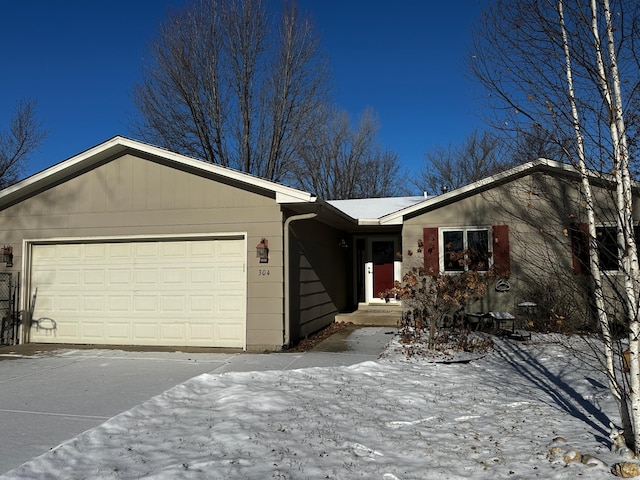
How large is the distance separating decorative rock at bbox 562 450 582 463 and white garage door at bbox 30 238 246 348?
5.67 metres

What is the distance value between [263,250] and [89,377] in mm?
3199

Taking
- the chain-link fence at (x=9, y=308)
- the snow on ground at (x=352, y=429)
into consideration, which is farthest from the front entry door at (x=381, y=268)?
the chain-link fence at (x=9, y=308)

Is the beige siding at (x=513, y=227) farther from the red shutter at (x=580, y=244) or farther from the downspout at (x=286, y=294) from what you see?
the downspout at (x=286, y=294)

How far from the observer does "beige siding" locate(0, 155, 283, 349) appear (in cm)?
815

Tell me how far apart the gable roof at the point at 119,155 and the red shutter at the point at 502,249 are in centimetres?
461

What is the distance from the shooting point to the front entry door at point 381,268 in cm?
1338

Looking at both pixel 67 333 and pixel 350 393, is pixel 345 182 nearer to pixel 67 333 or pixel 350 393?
pixel 67 333

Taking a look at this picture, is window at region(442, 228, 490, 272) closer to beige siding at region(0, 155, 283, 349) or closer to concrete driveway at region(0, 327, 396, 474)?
concrete driveway at region(0, 327, 396, 474)

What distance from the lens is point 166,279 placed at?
8.76m

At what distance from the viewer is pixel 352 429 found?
4.31 meters

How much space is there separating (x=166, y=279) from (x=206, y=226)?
1288 mm

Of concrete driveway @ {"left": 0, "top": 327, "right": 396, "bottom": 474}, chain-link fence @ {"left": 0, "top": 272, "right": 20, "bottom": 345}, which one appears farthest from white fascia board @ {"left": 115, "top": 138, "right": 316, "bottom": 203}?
chain-link fence @ {"left": 0, "top": 272, "right": 20, "bottom": 345}

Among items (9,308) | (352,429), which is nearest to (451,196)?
(352,429)

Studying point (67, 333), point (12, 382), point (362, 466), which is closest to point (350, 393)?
point (362, 466)
